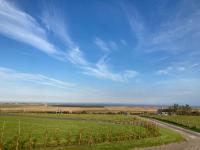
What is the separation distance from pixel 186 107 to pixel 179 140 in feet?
440

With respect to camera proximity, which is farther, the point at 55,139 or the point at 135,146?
the point at 55,139

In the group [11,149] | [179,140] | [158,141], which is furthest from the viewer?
[179,140]

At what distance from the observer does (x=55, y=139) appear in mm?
38469

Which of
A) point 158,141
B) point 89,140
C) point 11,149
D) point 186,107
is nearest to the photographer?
point 11,149

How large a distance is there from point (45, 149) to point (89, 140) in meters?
7.81

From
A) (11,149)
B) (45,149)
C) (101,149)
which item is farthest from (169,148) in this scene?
(11,149)

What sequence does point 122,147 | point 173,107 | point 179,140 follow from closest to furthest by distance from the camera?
point 122,147 → point 179,140 → point 173,107

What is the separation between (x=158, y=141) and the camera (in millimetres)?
40000

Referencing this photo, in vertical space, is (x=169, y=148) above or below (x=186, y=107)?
below

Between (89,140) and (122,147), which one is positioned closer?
(122,147)

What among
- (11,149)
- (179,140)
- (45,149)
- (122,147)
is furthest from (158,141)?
(11,149)

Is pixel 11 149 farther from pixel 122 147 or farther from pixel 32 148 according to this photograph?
pixel 122 147

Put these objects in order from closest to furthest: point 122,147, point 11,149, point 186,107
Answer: point 11,149, point 122,147, point 186,107

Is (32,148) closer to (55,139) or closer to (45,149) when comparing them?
(45,149)
